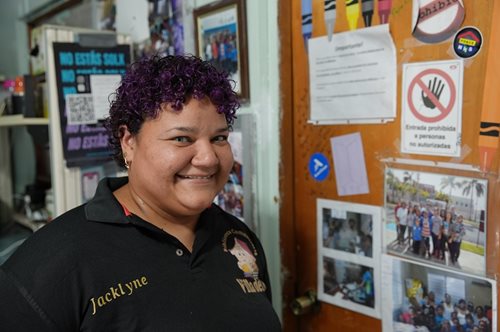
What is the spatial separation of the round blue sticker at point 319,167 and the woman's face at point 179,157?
1.37ft

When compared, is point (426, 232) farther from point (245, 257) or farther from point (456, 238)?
point (245, 257)

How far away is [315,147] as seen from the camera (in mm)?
1234

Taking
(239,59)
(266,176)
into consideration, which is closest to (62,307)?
(266,176)

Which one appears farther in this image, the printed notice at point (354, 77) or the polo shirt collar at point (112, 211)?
the printed notice at point (354, 77)

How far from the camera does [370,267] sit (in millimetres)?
1139

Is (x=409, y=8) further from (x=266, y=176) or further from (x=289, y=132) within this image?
(x=266, y=176)

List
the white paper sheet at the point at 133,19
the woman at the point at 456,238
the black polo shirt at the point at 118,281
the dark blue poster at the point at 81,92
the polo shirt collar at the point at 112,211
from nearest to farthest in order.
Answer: the black polo shirt at the point at 118,281, the polo shirt collar at the point at 112,211, the woman at the point at 456,238, the dark blue poster at the point at 81,92, the white paper sheet at the point at 133,19

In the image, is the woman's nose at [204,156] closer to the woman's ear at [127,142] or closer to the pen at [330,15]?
the woman's ear at [127,142]

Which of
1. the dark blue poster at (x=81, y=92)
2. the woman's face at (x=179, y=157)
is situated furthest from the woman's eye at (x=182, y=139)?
the dark blue poster at (x=81, y=92)

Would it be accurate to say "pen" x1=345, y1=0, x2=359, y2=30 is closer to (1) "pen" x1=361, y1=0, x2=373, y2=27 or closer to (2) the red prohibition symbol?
(1) "pen" x1=361, y1=0, x2=373, y2=27

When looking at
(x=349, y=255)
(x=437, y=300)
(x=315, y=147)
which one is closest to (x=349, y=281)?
(x=349, y=255)

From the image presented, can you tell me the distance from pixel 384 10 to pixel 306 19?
23 centimetres

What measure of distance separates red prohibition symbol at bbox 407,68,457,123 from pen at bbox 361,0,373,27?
190mm

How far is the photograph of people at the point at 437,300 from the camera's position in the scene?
94cm
